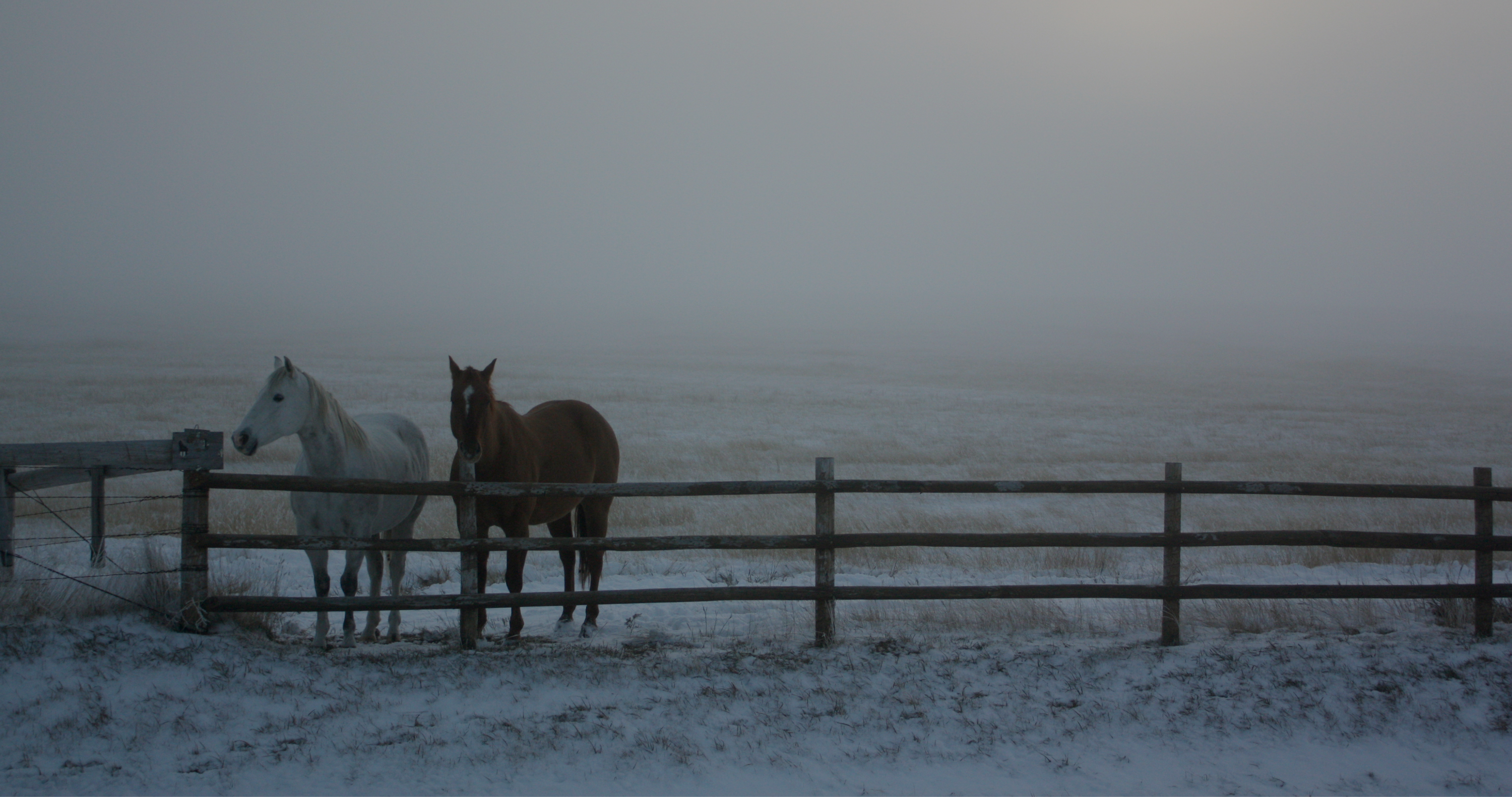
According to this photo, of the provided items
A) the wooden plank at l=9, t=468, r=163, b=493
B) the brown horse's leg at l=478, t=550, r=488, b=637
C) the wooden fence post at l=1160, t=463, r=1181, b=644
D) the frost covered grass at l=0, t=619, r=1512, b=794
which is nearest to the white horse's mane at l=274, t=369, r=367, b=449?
the brown horse's leg at l=478, t=550, r=488, b=637

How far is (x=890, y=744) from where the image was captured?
4332 mm

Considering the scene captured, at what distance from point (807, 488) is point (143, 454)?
400 centimetres

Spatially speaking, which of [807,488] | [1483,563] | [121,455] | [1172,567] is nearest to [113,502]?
[121,455]

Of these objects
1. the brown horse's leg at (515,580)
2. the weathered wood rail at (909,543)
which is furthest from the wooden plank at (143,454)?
the brown horse's leg at (515,580)

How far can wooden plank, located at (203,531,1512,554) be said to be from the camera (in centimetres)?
554

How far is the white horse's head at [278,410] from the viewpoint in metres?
5.55

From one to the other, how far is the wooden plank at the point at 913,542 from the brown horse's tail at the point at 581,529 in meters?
1.32

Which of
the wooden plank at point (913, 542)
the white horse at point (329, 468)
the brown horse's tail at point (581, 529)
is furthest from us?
the brown horse's tail at point (581, 529)

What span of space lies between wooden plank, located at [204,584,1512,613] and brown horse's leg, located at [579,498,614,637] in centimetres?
98

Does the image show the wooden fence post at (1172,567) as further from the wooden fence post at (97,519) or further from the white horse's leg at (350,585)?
the wooden fence post at (97,519)

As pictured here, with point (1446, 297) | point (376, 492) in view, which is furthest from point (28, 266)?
point (1446, 297)

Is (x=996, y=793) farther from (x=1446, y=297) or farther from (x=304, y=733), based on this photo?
(x=1446, y=297)

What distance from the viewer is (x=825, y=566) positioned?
583cm

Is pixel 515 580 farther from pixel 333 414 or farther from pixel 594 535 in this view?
pixel 333 414
